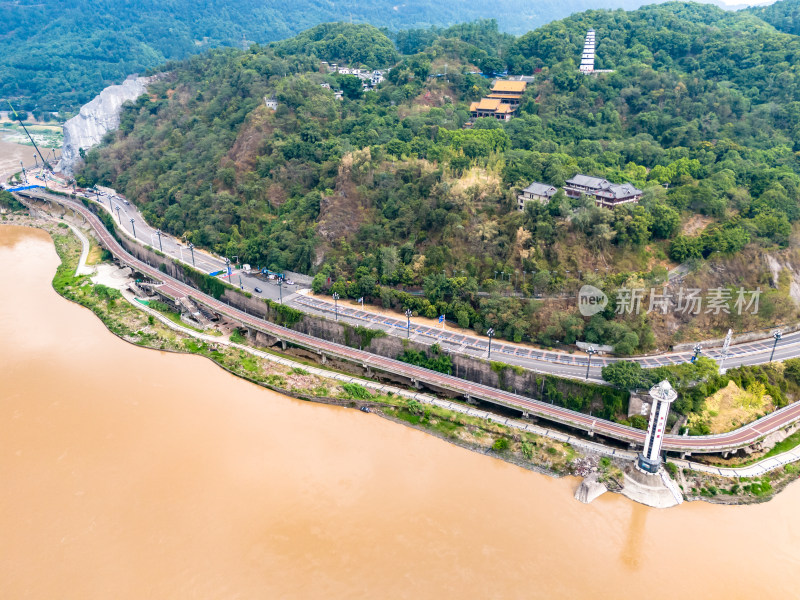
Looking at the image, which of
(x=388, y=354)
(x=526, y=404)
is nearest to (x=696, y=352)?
(x=526, y=404)

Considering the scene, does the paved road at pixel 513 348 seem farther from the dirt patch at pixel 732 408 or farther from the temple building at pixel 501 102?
the temple building at pixel 501 102

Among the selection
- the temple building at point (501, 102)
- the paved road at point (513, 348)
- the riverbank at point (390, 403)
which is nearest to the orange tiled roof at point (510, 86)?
the temple building at point (501, 102)

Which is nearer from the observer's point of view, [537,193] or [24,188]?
[537,193]

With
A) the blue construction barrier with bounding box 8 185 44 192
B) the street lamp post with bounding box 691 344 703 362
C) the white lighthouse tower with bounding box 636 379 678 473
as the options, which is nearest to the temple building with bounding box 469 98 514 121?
the street lamp post with bounding box 691 344 703 362

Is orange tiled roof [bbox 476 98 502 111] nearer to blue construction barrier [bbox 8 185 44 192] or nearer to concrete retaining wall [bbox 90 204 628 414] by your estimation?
concrete retaining wall [bbox 90 204 628 414]

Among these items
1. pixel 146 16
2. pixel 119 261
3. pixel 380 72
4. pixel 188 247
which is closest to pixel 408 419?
pixel 188 247

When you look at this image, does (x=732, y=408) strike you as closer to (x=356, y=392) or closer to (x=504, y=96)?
(x=356, y=392)
